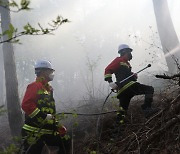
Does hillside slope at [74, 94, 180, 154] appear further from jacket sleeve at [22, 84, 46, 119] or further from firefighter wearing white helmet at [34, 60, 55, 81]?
firefighter wearing white helmet at [34, 60, 55, 81]

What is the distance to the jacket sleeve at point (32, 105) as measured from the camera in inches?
163

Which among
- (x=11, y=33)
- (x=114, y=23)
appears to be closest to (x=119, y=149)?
(x=11, y=33)

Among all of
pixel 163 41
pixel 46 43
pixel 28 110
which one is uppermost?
pixel 46 43

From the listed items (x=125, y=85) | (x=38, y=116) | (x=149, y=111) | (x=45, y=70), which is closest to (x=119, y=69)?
(x=125, y=85)

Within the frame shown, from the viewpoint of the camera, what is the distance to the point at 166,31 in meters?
10.8

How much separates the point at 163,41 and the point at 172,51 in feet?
1.55

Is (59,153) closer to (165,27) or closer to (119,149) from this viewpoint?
(119,149)

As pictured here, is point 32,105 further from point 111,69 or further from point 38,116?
point 111,69

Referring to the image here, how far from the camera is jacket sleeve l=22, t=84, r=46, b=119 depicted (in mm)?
4133

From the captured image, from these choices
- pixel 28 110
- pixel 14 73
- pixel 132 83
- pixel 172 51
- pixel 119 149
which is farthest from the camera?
pixel 172 51

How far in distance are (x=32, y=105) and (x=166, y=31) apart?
25.5 ft

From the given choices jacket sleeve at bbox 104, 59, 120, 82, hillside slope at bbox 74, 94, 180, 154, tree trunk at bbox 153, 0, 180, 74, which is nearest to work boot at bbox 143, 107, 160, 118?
hillside slope at bbox 74, 94, 180, 154

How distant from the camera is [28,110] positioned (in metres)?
4.16

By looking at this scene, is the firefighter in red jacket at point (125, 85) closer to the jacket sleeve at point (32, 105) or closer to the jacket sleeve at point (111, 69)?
the jacket sleeve at point (111, 69)
